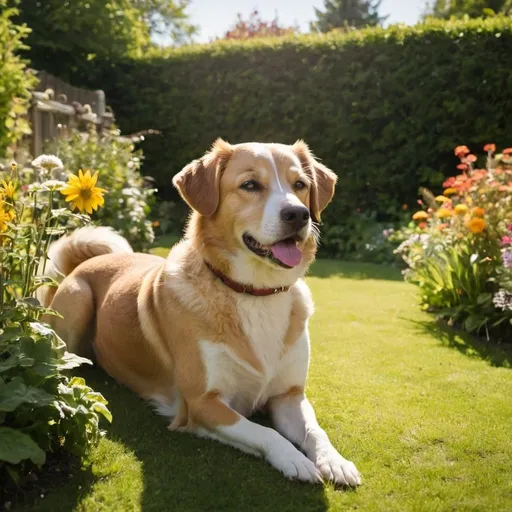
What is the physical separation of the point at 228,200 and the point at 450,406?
168cm

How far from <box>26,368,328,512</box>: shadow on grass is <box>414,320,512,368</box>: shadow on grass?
2.30 metres

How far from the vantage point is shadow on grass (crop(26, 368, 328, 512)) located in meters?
2.42

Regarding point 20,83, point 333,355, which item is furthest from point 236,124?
point 333,355

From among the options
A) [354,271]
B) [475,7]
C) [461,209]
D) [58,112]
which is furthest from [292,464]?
[475,7]

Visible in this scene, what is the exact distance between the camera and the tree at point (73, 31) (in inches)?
442

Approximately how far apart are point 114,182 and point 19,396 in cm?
509

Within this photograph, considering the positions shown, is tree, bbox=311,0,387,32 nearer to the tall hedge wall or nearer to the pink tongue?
the tall hedge wall

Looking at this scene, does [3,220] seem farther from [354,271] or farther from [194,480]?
[354,271]

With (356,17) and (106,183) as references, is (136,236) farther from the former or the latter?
(356,17)

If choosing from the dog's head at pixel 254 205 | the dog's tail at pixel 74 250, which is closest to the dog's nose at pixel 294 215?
the dog's head at pixel 254 205

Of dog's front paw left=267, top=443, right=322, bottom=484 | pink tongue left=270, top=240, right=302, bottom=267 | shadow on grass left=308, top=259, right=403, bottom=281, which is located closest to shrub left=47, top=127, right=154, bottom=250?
shadow on grass left=308, top=259, right=403, bottom=281

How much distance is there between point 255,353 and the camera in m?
3.02

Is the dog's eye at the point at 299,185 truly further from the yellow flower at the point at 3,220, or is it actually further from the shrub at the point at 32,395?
the yellow flower at the point at 3,220

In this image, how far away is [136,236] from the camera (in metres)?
7.27
